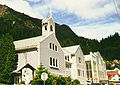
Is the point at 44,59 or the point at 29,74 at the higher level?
the point at 44,59

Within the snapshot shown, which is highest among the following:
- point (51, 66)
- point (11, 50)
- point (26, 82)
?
point (11, 50)

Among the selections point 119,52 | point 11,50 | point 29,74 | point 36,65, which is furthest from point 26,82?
point 119,52

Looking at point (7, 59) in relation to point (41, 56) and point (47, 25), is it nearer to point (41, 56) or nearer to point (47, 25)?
point (41, 56)

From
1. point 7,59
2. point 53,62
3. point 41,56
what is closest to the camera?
point 7,59

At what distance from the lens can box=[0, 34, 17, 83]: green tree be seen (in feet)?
93.4

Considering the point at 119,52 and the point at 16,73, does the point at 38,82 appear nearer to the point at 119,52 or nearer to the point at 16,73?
the point at 16,73

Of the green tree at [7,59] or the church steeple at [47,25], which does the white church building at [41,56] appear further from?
the green tree at [7,59]

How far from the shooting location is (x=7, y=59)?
1142 inches

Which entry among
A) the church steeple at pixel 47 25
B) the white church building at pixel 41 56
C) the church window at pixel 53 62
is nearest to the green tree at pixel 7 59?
the white church building at pixel 41 56

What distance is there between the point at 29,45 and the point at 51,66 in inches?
198

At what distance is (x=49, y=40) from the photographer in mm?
33594

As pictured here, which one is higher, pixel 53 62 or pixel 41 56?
pixel 41 56

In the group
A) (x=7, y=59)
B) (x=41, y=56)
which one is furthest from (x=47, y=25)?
(x=7, y=59)

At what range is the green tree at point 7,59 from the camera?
28469 mm
